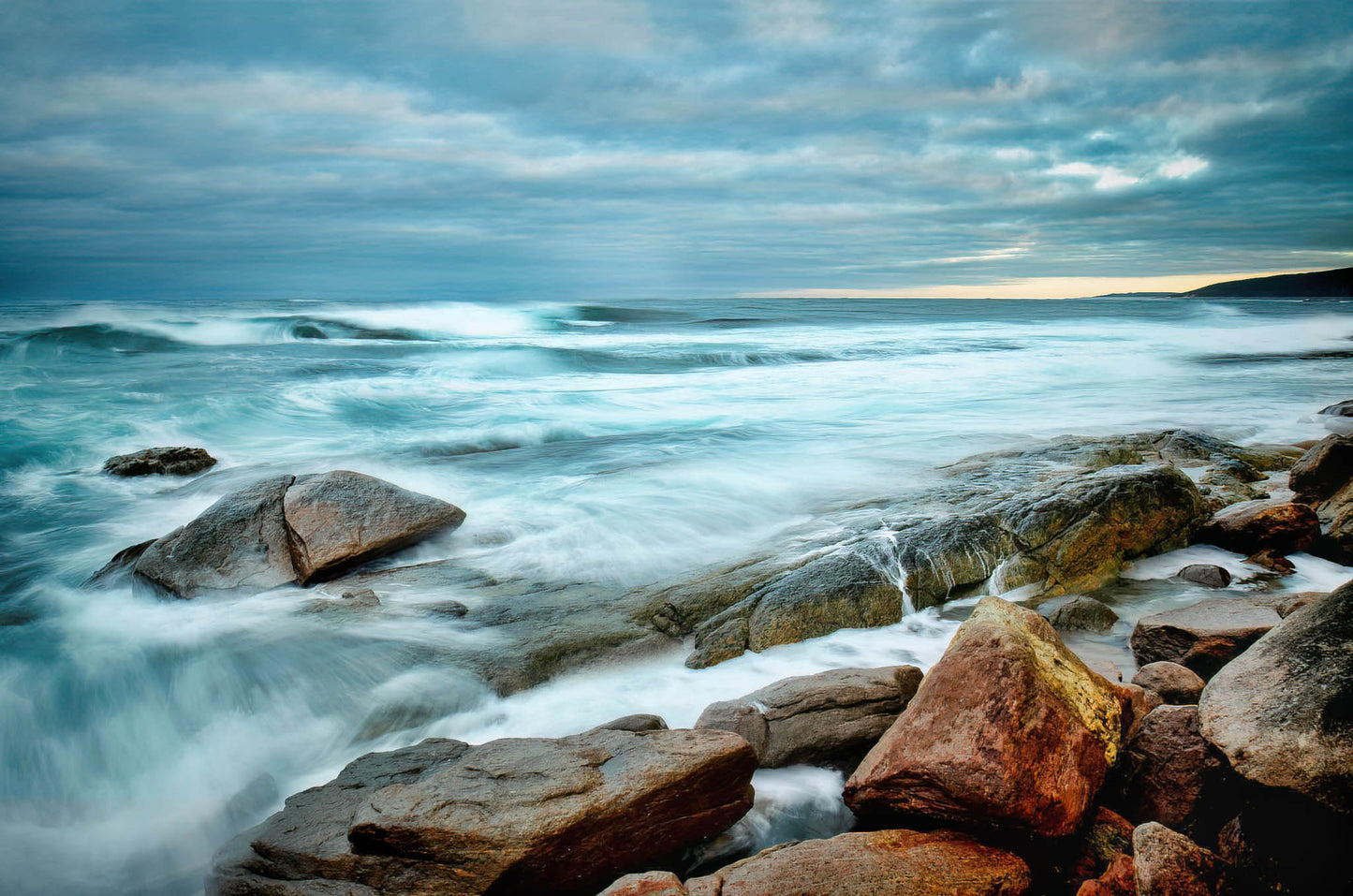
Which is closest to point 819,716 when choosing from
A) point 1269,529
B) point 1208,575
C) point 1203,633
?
point 1203,633

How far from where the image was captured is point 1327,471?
5715mm

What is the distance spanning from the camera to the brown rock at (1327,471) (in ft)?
18.6

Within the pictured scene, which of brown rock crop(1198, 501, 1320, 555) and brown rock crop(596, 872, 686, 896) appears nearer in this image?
brown rock crop(596, 872, 686, 896)

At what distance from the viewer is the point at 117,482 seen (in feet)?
28.8

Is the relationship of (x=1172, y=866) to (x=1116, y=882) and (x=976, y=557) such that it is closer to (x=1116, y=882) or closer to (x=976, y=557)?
(x=1116, y=882)

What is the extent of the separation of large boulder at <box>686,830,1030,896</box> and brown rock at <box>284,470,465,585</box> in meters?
4.06

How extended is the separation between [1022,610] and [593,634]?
8.10 feet

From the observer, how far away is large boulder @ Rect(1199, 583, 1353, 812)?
87.6 inches

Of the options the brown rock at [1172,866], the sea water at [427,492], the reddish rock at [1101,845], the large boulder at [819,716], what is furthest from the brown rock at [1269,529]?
the brown rock at [1172,866]

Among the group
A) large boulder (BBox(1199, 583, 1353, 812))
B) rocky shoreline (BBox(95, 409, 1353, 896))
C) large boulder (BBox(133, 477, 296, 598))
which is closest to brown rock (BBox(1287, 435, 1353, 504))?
rocky shoreline (BBox(95, 409, 1353, 896))

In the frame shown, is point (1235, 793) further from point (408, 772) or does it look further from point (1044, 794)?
point (408, 772)

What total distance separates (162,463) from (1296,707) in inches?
406

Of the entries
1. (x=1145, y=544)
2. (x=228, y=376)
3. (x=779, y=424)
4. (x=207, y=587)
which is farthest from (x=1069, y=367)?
(x=228, y=376)

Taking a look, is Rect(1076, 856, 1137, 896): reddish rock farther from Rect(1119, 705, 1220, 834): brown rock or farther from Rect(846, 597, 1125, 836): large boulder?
Rect(1119, 705, 1220, 834): brown rock
